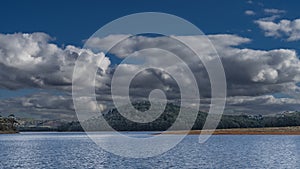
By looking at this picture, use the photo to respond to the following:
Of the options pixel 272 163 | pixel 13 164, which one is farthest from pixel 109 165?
pixel 272 163

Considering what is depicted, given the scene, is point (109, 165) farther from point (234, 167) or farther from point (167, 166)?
point (234, 167)

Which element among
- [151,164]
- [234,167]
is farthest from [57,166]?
[234,167]

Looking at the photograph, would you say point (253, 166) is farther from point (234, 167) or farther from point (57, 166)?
point (57, 166)

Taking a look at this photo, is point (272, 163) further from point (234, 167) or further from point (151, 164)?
point (151, 164)

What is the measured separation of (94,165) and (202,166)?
65.4 feet

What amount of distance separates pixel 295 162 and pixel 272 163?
5.58 metres

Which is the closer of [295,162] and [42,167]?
[42,167]

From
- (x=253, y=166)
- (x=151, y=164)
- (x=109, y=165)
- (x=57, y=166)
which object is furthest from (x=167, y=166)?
(x=57, y=166)

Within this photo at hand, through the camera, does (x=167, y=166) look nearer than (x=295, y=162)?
Yes

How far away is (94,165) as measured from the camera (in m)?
76.3

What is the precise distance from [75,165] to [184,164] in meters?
20.2

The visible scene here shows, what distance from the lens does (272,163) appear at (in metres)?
77.7

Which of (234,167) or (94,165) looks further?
(94,165)

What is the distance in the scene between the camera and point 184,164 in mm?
75688
